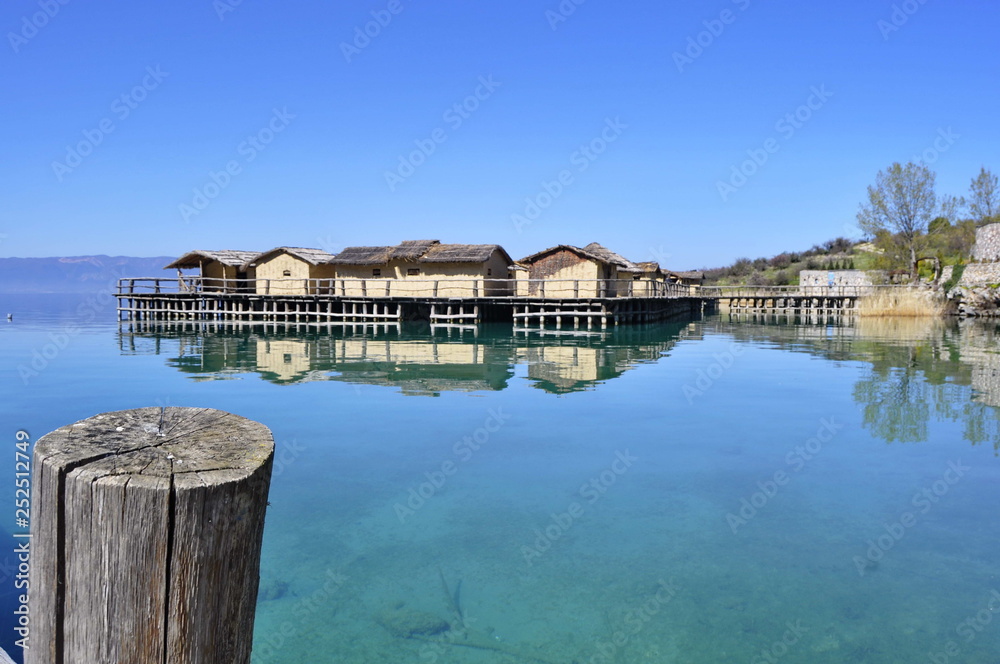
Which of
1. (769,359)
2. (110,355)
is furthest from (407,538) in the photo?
(110,355)

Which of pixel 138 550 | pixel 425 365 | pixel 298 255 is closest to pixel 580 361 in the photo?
pixel 425 365

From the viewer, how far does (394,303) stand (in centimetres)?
3788

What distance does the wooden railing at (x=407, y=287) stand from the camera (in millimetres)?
36344

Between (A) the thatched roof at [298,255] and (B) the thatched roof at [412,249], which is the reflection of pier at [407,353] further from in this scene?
(A) the thatched roof at [298,255]

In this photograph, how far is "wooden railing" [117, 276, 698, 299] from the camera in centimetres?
3634

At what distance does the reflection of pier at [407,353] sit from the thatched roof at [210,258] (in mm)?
6003

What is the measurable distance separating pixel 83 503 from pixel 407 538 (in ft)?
17.2

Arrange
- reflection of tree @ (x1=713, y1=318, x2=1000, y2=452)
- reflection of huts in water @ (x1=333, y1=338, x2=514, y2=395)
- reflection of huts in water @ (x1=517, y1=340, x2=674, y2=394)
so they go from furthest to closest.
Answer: reflection of huts in water @ (x1=517, y1=340, x2=674, y2=394) → reflection of huts in water @ (x1=333, y1=338, x2=514, y2=395) → reflection of tree @ (x1=713, y1=318, x2=1000, y2=452)

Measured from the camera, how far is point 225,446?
1.66 meters

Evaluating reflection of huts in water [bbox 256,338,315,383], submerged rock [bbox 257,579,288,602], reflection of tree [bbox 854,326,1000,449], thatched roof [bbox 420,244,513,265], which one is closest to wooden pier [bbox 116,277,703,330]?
thatched roof [bbox 420,244,513,265]

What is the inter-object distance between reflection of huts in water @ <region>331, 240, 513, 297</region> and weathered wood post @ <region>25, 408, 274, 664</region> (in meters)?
33.8

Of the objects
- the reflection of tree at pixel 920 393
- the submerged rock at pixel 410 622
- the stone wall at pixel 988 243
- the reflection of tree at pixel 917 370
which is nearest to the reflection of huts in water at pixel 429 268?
the reflection of tree at pixel 917 370

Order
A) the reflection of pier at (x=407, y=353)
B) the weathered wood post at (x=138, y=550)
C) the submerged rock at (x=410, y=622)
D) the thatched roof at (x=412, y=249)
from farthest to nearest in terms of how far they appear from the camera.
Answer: the thatched roof at (x=412, y=249) < the reflection of pier at (x=407, y=353) < the submerged rock at (x=410, y=622) < the weathered wood post at (x=138, y=550)

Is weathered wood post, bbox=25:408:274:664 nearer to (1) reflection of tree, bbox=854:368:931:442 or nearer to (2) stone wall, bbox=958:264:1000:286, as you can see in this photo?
(1) reflection of tree, bbox=854:368:931:442
